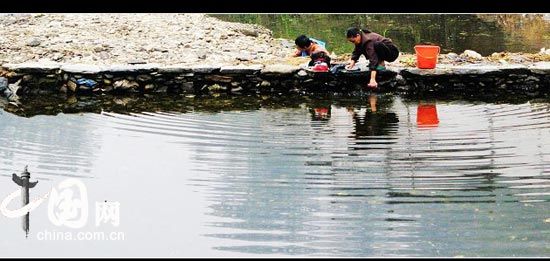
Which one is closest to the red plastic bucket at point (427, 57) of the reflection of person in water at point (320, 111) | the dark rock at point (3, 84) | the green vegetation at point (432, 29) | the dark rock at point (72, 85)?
the reflection of person in water at point (320, 111)

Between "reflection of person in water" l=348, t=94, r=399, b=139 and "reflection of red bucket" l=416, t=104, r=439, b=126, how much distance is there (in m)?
0.30

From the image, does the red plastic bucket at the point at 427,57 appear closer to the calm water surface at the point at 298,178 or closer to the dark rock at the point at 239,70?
the calm water surface at the point at 298,178

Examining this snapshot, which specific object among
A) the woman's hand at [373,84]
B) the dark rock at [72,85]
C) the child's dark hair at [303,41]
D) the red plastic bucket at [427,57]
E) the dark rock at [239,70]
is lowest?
the dark rock at [72,85]

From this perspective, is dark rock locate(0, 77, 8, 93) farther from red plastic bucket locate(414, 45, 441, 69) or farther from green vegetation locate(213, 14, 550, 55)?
green vegetation locate(213, 14, 550, 55)

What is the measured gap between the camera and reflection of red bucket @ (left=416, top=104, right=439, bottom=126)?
10.2 meters

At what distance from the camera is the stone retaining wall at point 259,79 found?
12.4 metres

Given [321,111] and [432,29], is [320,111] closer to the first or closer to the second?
[321,111]

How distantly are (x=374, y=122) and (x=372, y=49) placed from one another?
2.09 meters

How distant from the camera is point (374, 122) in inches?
405
